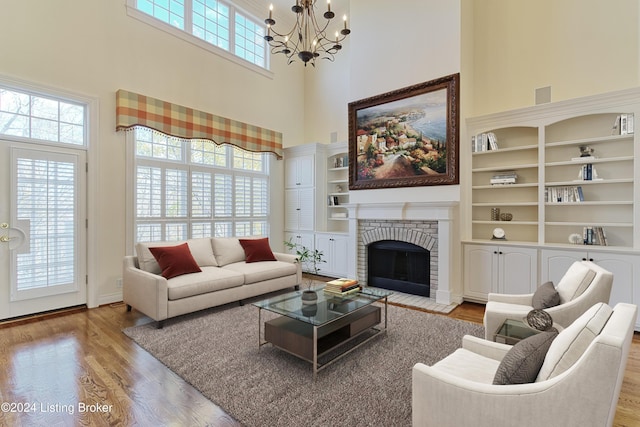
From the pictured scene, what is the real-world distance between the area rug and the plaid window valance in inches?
109

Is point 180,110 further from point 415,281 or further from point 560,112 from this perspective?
point 560,112

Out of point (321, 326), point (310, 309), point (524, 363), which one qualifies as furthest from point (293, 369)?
point (524, 363)

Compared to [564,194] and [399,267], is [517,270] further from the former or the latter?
[399,267]

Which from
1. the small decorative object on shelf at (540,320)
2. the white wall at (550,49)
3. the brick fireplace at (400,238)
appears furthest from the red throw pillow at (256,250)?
the white wall at (550,49)

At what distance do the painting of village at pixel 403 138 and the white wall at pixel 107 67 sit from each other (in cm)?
255

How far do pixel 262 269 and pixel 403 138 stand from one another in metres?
2.85

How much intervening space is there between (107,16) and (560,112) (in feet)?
19.6

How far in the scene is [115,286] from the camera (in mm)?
4250

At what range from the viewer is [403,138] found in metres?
4.72

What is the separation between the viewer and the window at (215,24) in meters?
4.72

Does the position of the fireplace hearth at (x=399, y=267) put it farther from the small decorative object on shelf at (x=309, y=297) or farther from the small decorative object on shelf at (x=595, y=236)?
the small decorative object on shelf at (x=309, y=297)

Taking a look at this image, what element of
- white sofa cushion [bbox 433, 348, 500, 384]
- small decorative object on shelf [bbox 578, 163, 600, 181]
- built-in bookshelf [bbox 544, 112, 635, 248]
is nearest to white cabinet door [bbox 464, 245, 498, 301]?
built-in bookshelf [bbox 544, 112, 635, 248]

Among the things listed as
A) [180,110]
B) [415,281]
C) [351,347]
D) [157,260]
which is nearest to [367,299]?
[351,347]

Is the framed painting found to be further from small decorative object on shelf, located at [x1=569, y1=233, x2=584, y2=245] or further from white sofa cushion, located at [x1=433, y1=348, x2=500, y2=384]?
white sofa cushion, located at [x1=433, y1=348, x2=500, y2=384]
